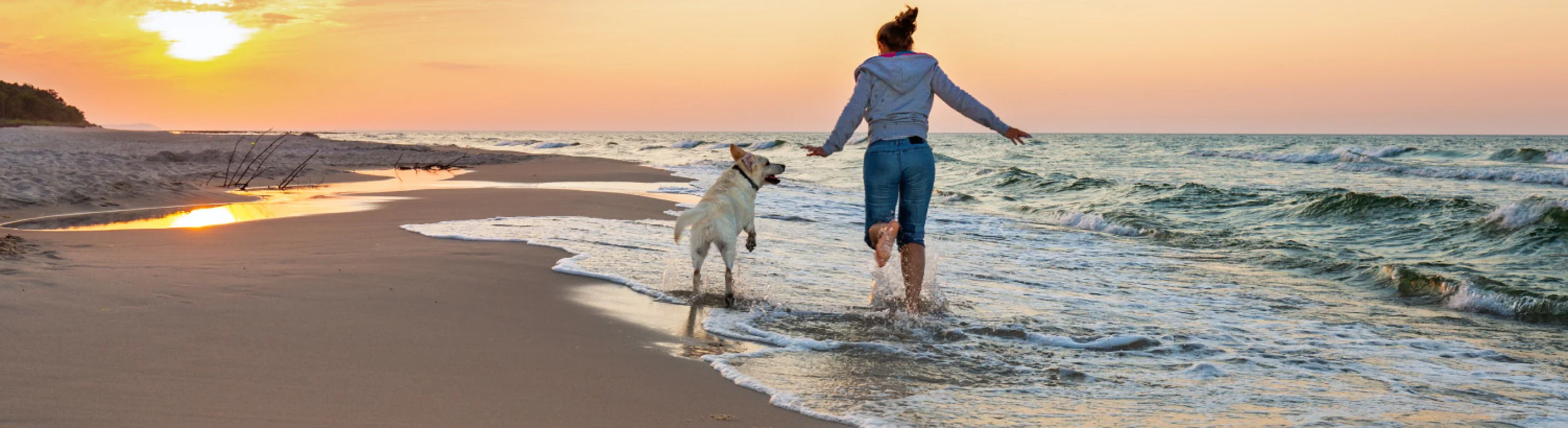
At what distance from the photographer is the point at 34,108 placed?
215 feet

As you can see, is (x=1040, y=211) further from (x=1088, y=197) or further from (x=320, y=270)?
(x=320, y=270)

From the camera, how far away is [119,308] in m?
4.35

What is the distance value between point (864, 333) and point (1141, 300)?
2.53 m

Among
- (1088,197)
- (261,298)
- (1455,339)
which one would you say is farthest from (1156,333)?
(1088,197)

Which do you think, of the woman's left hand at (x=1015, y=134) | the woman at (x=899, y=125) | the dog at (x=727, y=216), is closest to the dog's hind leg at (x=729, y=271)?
the dog at (x=727, y=216)

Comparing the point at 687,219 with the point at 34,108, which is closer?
the point at 687,219

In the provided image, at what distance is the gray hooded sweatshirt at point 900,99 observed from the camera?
5.23 m

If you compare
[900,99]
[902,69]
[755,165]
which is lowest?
[755,165]

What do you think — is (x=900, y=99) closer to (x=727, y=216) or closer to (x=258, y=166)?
(x=727, y=216)

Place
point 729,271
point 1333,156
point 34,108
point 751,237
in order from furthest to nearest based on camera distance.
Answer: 1. point 34,108
2. point 1333,156
3. point 751,237
4. point 729,271

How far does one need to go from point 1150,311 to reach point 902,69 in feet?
7.58

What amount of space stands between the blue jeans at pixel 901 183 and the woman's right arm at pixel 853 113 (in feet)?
0.58

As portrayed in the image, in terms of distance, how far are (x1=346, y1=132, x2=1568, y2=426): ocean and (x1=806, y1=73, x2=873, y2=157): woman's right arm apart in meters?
0.93

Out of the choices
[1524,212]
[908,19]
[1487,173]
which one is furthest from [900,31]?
[1487,173]
